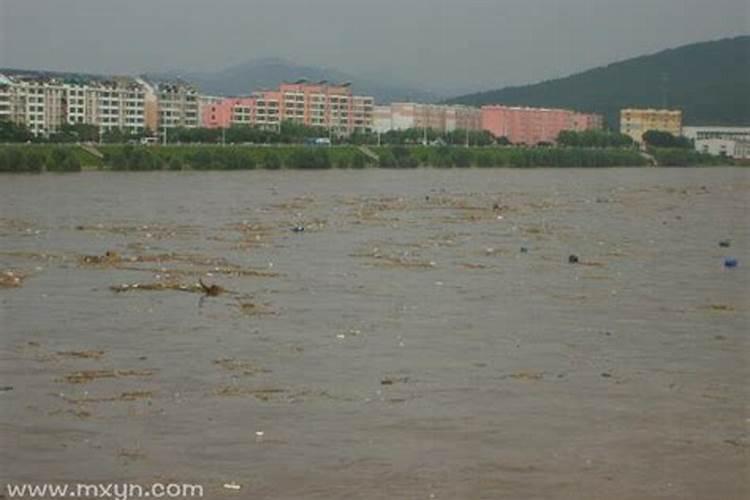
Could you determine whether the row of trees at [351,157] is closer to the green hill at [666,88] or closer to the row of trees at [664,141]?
the row of trees at [664,141]

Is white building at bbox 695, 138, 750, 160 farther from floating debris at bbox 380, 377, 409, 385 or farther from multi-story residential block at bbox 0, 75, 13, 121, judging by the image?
floating debris at bbox 380, 377, 409, 385

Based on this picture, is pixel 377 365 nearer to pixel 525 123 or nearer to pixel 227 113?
pixel 227 113

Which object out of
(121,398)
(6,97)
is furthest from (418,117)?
(121,398)

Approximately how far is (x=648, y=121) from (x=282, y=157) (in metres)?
50.9

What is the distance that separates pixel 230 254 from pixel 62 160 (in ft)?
92.4

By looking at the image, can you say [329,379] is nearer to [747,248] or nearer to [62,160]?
[747,248]

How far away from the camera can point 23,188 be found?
98.1ft

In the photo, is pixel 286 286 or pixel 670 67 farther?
pixel 670 67

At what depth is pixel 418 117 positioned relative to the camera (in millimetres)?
90188

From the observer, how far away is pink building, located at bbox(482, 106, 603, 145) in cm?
9219

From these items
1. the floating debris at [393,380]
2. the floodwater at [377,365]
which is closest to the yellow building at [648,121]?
the floodwater at [377,365]

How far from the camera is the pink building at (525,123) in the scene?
92.2 m

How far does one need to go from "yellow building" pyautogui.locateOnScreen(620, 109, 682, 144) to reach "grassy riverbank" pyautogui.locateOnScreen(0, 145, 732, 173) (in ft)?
80.4

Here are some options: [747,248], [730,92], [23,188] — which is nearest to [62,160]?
[23,188]
